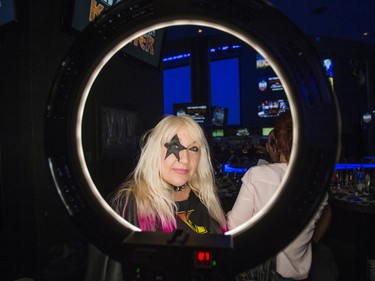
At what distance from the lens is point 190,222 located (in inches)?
42.4

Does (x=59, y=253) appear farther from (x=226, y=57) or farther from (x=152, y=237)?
(x=226, y=57)

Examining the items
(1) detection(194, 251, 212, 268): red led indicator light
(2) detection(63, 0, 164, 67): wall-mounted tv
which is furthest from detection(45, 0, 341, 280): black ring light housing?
(2) detection(63, 0, 164, 67): wall-mounted tv

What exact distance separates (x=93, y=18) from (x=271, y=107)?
685 cm

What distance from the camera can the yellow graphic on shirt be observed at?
1.03 meters

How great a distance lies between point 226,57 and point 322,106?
863cm

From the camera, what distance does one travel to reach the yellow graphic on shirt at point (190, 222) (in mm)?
1025

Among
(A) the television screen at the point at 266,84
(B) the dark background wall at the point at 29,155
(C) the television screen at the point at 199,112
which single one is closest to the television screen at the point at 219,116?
(C) the television screen at the point at 199,112

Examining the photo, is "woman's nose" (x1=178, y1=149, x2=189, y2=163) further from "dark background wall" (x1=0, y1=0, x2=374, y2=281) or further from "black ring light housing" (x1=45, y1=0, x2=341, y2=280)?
"dark background wall" (x1=0, y1=0, x2=374, y2=281)

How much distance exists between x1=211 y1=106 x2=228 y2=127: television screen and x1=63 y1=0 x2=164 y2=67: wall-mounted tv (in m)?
4.89

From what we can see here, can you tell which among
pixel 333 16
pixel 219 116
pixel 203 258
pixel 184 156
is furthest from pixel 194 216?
pixel 219 116

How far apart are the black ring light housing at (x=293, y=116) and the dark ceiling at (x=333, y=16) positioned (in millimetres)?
4155

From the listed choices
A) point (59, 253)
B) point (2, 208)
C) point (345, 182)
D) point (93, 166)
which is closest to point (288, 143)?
point (93, 166)

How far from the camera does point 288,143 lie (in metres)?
1.38

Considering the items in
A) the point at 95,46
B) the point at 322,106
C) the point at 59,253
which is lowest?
the point at 59,253
